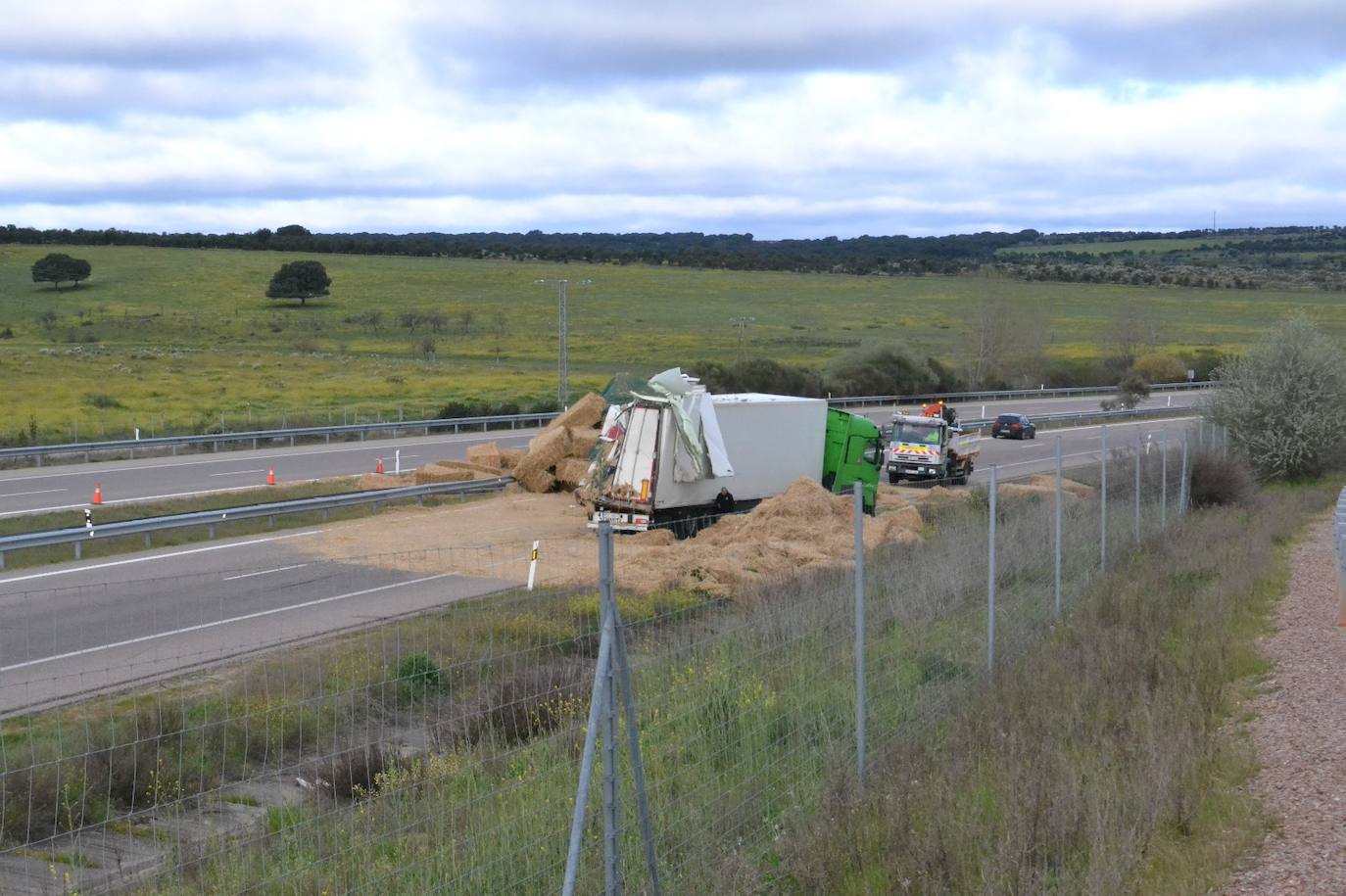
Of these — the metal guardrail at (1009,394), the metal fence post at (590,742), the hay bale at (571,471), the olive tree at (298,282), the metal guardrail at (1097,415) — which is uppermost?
the olive tree at (298,282)

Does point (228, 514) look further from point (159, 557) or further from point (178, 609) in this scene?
point (178, 609)

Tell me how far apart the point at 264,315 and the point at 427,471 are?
83998mm

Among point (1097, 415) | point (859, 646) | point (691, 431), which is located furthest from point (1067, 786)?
point (1097, 415)

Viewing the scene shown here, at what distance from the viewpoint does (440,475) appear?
108 feet

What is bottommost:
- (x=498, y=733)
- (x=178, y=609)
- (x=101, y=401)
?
(x=101, y=401)

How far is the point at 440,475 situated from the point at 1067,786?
26.5 metres

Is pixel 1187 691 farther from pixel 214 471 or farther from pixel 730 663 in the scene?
pixel 214 471

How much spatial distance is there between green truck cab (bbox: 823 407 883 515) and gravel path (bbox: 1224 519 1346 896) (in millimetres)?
16686

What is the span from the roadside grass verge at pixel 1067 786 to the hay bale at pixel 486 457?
23.0 m

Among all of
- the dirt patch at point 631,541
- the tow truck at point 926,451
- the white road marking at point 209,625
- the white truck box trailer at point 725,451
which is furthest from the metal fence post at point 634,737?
the tow truck at point 926,451

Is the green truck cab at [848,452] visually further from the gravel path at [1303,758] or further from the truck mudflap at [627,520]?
the gravel path at [1303,758]

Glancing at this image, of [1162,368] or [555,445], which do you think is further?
[1162,368]

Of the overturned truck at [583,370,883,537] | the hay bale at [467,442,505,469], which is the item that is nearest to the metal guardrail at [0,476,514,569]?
the hay bale at [467,442,505,469]

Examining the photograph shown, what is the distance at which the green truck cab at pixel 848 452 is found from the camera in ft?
104
